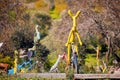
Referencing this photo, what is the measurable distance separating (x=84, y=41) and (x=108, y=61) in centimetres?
314

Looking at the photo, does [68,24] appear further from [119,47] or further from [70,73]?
[70,73]

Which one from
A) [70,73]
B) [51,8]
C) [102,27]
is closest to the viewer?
[70,73]

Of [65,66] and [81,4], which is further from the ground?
[81,4]

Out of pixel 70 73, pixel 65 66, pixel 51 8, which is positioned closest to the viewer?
pixel 70 73

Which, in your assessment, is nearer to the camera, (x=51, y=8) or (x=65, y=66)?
(x=65, y=66)

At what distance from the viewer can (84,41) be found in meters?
18.8

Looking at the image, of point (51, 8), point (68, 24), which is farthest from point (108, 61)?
point (51, 8)

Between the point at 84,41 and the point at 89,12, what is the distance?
4.25ft

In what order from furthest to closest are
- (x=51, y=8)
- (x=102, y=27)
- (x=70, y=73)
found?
(x=51, y=8) → (x=102, y=27) → (x=70, y=73)

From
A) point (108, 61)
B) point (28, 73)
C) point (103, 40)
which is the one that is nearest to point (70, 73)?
point (28, 73)

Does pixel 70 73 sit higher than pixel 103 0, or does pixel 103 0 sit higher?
pixel 103 0

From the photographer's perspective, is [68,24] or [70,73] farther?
[68,24]

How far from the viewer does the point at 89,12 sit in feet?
59.9

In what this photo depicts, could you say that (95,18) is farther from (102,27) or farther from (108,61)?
(108,61)
